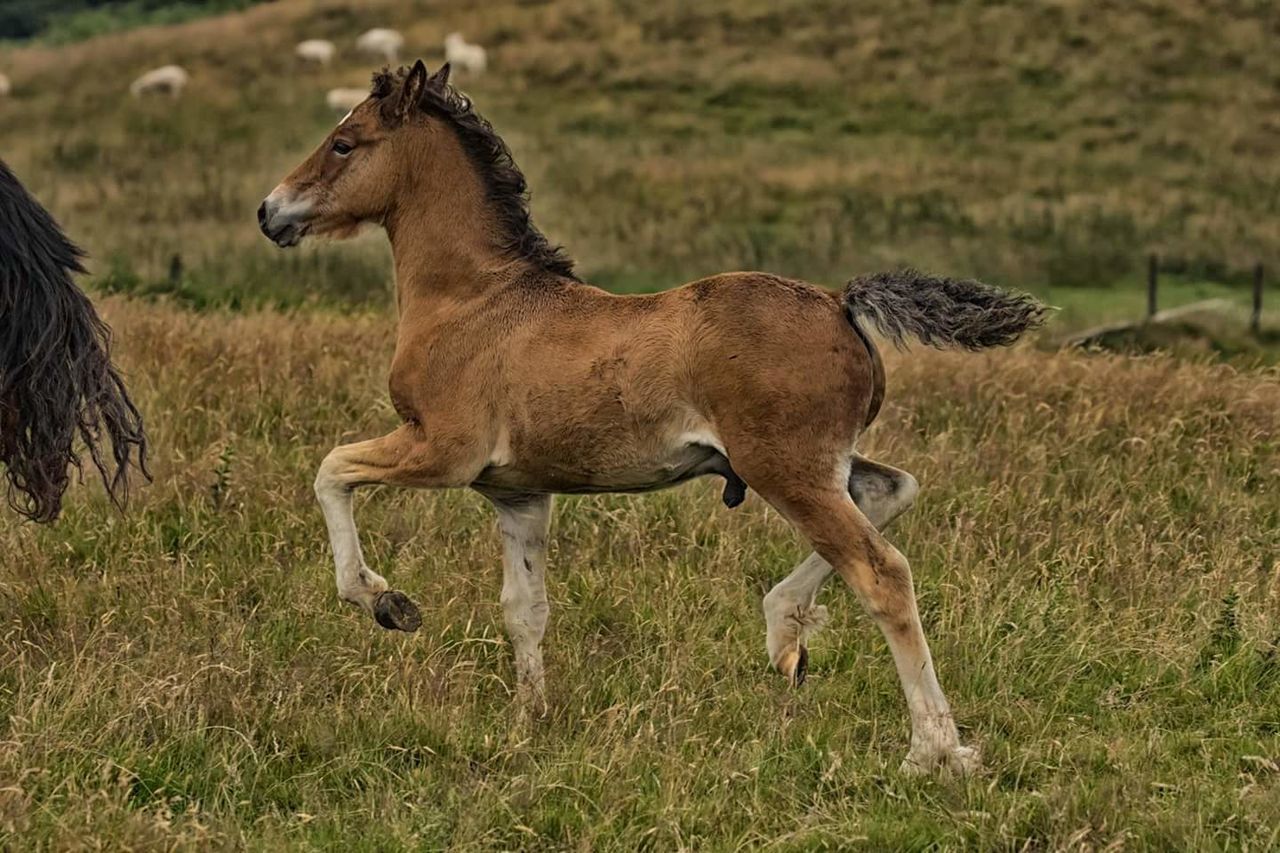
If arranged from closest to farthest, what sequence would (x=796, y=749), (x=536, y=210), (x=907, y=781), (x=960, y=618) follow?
(x=907, y=781), (x=796, y=749), (x=960, y=618), (x=536, y=210)

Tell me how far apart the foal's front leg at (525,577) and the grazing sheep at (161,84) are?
97.1ft

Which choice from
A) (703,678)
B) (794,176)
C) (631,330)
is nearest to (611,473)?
(631,330)

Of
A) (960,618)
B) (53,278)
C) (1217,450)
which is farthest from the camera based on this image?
(1217,450)

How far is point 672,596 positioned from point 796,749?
1.44 meters

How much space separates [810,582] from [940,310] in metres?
1.14

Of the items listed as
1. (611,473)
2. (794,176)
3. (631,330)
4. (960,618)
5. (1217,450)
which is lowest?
(794,176)

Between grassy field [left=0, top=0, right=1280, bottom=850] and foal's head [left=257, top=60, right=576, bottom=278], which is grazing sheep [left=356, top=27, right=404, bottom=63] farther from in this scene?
foal's head [left=257, top=60, right=576, bottom=278]

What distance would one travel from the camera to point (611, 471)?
6.05 meters

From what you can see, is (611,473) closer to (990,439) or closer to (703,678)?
(703,678)

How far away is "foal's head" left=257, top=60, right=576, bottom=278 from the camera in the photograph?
6.71 metres

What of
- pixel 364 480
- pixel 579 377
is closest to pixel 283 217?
pixel 364 480

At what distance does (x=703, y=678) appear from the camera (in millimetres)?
6402

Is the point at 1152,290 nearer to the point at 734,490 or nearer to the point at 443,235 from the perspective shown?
the point at 443,235

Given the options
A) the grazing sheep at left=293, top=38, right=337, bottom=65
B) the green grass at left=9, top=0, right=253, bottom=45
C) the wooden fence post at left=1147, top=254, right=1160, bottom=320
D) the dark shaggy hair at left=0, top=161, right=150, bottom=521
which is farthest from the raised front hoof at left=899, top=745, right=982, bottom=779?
the green grass at left=9, top=0, right=253, bottom=45
